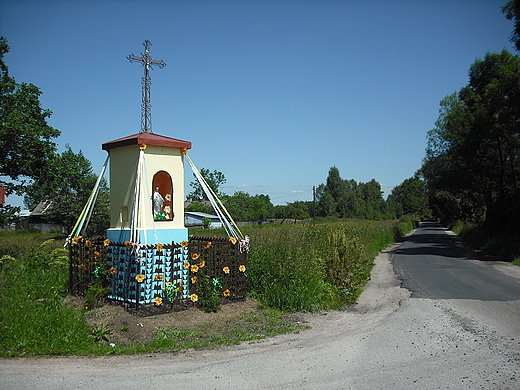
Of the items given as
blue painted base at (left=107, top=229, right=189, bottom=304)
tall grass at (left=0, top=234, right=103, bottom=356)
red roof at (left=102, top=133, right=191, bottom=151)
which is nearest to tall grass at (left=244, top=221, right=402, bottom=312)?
blue painted base at (left=107, top=229, right=189, bottom=304)

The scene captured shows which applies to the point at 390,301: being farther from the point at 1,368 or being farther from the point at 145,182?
the point at 1,368

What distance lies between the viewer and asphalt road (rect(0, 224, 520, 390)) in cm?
520

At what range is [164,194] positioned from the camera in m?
9.45

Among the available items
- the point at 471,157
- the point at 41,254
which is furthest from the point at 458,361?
the point at 471,157

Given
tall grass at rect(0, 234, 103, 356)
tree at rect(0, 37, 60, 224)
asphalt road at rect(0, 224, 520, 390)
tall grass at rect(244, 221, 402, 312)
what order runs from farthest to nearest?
tree at rect(0, 37, 60, 224) → tall grass at rect(244, 221, 402, 312) → tall grass at rect(0, 234, 103, 356) → asphalt road at rect(0, 224, 520, 390)

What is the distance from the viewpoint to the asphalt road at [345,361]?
5.20 meters

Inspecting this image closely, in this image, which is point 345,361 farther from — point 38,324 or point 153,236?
point 38,324

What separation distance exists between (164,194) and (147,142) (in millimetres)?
1248

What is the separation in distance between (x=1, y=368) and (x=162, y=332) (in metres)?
2.38

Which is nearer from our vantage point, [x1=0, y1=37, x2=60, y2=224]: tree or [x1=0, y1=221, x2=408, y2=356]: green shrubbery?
[x1=0, y1=221, x2=408, y2=356]: green shrubbery

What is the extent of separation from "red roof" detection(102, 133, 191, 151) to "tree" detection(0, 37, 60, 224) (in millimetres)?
6477

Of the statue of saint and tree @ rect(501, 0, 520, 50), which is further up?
tree @ rect(501, 0, 520, 50)

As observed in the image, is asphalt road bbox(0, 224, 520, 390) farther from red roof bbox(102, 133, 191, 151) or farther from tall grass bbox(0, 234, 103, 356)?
red roof bbox(102, 133, 191, 151)

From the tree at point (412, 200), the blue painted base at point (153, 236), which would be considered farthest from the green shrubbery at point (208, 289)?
the tree at point (412, 200)
